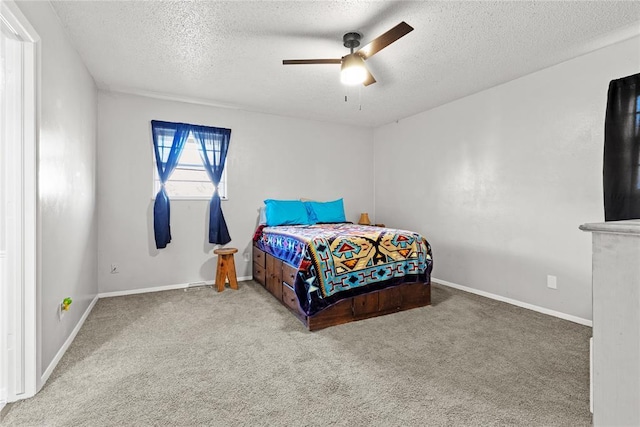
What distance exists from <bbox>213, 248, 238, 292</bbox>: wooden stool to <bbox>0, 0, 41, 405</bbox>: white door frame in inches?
80.6

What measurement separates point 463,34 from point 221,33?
6.32 feet

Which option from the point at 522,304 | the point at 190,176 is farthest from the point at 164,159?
the point at 522,304

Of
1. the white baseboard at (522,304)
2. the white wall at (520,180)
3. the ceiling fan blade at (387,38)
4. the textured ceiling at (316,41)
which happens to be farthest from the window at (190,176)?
the white baseboard at (522,304)

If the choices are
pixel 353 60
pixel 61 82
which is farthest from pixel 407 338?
pixel 61 82

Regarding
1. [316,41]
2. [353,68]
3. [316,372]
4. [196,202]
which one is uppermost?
[316,41]

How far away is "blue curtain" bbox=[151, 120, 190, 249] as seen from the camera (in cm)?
376

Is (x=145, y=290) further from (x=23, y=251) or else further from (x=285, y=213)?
(x=23, y=251)

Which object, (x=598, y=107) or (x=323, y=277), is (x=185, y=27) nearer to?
(x=323, y=277)

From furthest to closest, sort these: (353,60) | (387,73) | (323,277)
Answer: (387,73)
(323,277)
(353,60)

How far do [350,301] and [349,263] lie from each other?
0.35 m

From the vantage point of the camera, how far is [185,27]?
2.38m

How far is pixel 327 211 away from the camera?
4.56 m

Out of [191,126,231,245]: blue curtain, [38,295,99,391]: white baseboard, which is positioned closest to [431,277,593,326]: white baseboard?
[191,126,231,245]: blue curtain

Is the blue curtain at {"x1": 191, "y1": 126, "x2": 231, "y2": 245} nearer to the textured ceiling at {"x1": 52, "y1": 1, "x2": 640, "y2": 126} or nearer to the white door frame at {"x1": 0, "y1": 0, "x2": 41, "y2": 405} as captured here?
the textured ceiling at {"x1": 52, "y1": 1, "x2": 640, "y2": 126}
